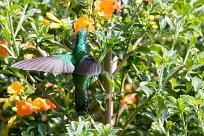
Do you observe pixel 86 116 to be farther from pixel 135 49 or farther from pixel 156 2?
pixel 156 2

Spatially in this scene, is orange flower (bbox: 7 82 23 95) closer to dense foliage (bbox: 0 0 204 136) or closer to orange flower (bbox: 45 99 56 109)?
dense foliage (bbox: 0 0 204 136)

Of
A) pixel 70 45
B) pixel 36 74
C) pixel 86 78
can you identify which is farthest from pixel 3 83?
pixel 86 78

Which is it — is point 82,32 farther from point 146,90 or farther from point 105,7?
point 146,90

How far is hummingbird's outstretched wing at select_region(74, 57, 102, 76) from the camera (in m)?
1.65

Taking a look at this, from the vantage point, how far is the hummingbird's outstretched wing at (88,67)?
1.65 metres

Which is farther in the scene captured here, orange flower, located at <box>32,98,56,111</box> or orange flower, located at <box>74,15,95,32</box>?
orange flower, located at <box>32,98,56,111</box>

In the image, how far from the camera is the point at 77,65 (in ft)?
5.99

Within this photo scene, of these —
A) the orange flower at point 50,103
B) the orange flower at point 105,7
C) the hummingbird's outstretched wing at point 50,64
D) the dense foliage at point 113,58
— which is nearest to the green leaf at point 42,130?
the dense foliage at point 113,58

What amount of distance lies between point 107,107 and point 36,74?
1.55 ft

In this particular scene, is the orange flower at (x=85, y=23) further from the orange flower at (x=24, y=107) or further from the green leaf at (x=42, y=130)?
the green leaf at (x=42, y=130)

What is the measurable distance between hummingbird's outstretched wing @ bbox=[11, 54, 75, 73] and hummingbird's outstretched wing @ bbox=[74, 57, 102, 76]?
0.14 feet

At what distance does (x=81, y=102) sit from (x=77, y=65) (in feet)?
0.47

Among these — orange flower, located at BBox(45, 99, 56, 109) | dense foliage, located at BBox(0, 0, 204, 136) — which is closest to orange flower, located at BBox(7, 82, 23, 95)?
dense foliage, located at BBox(0, 0, 204, 136)

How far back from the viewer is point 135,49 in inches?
80.3
